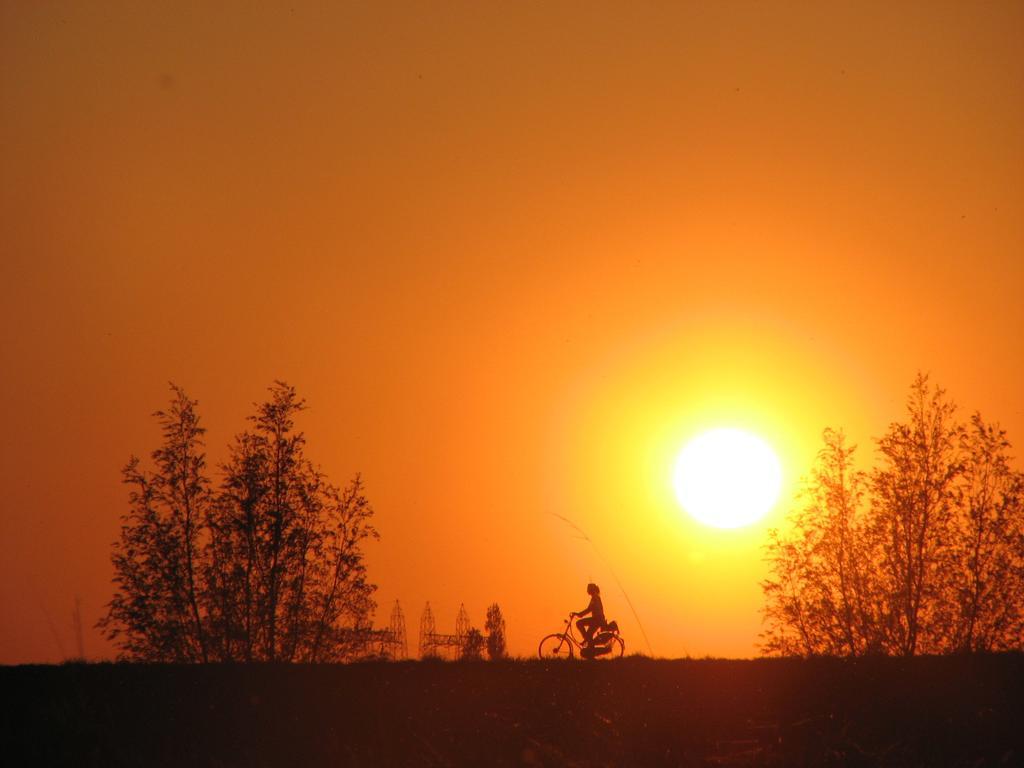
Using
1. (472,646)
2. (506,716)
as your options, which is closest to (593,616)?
(472,646)

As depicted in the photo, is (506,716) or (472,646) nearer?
(506,716)

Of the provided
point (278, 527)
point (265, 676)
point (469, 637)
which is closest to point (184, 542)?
point (278, 527)

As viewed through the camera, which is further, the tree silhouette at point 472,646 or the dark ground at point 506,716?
the tree silhouette at point 472,646

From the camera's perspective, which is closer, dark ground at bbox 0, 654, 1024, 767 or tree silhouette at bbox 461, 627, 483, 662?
dark ground at bbox 0, 654, 1024, 767

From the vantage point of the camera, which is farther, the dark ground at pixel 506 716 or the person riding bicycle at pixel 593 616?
the person riding bicycle at pixel 593 616

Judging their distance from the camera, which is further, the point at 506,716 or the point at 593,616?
the point at 593,616

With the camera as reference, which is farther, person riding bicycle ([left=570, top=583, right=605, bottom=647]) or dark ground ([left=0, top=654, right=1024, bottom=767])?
person riding bicycle ([left=570, top=583, right=605, bottom=647])

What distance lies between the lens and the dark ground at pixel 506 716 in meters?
23.9

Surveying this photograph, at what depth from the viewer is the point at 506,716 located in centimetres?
2547

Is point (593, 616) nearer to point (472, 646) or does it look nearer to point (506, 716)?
point (472, 646)

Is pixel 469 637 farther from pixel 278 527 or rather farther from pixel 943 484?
pixel 943 484

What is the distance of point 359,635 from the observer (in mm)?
42812

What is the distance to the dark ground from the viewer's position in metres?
23.9

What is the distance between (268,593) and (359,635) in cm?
363
